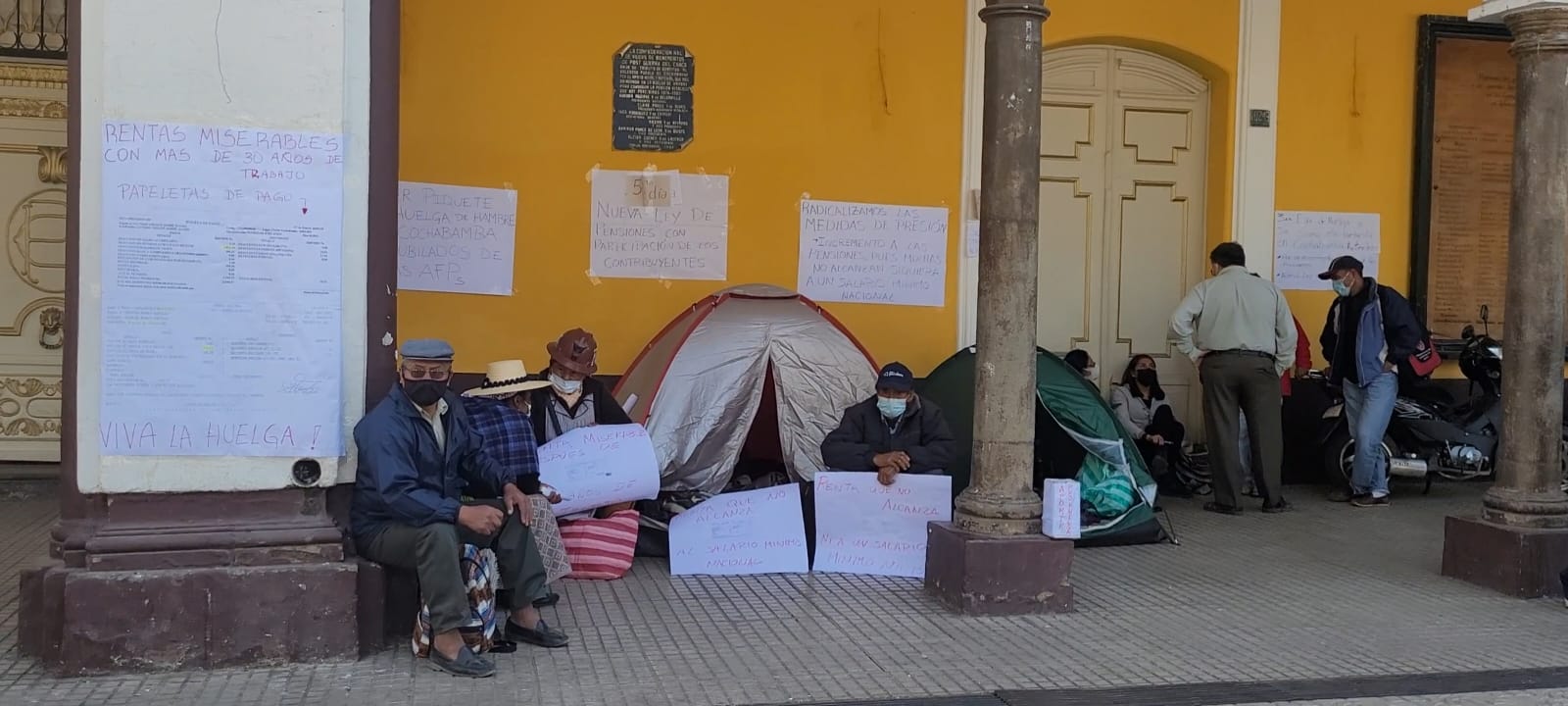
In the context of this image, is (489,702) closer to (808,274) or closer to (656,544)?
(656,544)

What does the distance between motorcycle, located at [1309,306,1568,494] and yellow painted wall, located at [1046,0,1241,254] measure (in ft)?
5.29

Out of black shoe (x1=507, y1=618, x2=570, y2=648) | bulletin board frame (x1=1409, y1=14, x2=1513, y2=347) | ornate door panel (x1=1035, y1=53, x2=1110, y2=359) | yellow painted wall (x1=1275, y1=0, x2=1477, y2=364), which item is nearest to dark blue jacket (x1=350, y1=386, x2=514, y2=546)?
black shoe (x1=507, y1=618, x2=570, y2=648)

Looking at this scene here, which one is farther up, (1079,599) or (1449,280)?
(1449,280)

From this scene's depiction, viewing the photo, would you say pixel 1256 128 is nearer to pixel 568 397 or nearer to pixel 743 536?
pixel 743 536

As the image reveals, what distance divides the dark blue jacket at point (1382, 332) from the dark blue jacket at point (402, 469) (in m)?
6.02

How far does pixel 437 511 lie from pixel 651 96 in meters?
4.17

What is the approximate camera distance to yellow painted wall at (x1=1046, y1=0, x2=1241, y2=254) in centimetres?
891

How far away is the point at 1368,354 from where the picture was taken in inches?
331

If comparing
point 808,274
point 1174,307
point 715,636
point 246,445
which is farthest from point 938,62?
point 246,445

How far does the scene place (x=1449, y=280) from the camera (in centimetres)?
956

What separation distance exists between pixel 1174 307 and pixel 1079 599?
13.1 ft

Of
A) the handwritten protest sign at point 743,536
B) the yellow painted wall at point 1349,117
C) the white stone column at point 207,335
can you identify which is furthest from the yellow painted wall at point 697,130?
the white stone column at point 207,335

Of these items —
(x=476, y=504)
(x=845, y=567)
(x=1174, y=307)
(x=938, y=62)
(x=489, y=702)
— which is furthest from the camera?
(x=1174, y=307)

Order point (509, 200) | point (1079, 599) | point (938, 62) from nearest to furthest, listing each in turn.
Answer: point (1079, 599)
point (509, 200)
point (938, 62)
